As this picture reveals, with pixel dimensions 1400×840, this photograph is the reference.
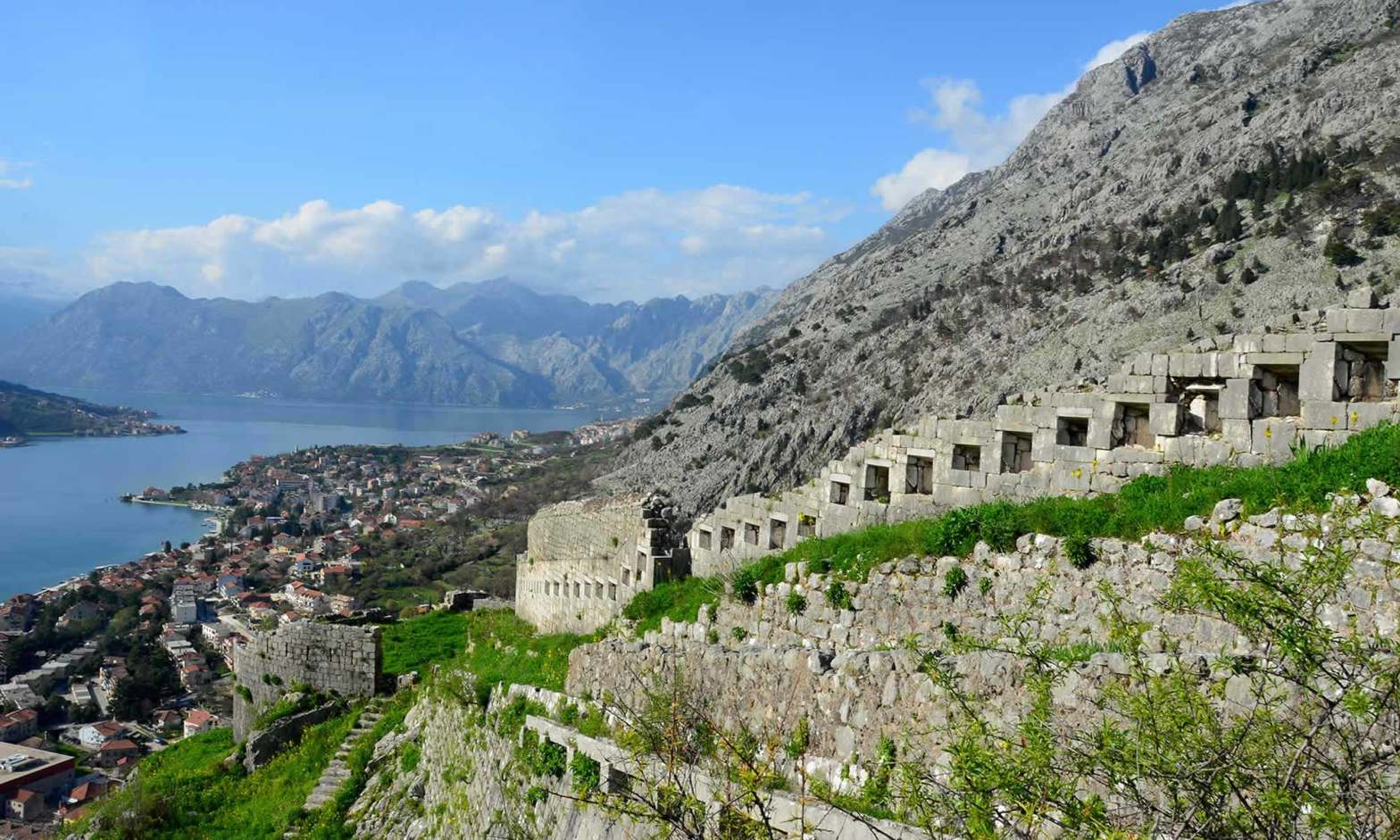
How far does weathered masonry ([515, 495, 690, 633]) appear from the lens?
59.4 feet

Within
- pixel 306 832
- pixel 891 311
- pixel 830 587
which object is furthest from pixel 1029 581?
pixel 891 311

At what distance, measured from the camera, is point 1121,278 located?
4628 cm

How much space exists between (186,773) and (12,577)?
232ft

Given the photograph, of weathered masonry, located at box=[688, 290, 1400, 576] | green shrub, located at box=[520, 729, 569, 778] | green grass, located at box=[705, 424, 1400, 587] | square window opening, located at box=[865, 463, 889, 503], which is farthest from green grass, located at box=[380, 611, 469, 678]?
green grass, located at box=[705, 424, 1400, 587]

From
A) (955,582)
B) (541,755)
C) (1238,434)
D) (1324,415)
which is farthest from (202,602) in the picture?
(1324,415)

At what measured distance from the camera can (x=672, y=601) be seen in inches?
660

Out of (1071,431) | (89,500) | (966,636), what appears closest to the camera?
(966,636)

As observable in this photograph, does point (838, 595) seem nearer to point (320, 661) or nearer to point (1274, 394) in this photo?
point (1274, 394)

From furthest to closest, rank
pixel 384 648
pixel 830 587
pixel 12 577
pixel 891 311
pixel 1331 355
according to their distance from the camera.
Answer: pixel 12 577 → pixel 891 311 → pixel 384 648 → pixel 830 587 → pixel 1331 355

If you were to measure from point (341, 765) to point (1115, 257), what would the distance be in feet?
153

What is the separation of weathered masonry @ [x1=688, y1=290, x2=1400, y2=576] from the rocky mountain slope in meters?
27.1

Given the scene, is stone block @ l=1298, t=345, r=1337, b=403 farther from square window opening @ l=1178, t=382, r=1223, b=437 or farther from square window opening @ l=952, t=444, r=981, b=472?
square window opening @ l=952, t=444, r=981, b=472

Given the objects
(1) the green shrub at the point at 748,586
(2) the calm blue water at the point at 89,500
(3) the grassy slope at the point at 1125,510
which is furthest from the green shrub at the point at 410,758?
(2) the calm blue water at the point at 89,500

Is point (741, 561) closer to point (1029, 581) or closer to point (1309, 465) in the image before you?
point (1029, 581)
